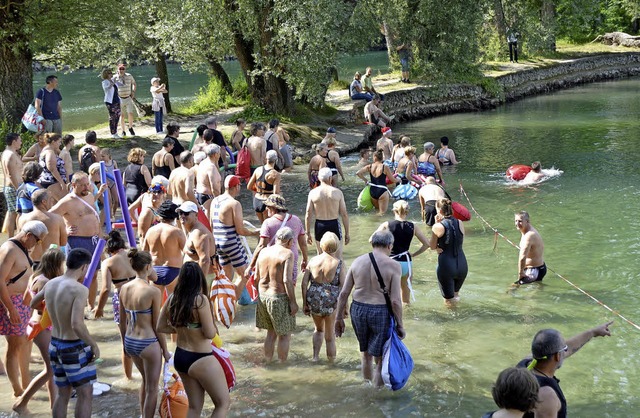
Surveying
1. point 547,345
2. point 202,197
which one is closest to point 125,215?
point 202,197

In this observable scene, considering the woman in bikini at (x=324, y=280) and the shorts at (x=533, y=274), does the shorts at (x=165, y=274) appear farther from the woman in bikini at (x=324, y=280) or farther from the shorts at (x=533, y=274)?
the shorts at (x=533, y=274)

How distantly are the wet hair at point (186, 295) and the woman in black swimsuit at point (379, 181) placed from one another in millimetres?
8897

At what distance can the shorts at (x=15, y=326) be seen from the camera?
711 cm

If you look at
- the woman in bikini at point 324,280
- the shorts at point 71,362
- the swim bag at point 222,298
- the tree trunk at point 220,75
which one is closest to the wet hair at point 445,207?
the woman in bikini at point 324,280

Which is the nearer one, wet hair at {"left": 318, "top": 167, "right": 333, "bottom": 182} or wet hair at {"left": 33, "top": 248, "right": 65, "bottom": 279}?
wet hair at {"left": 33, "top": 248, "right": 65, "bottom": 279}

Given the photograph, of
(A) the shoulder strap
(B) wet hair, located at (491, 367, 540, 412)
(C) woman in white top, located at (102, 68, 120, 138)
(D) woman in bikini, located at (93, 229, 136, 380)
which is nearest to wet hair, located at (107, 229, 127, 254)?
(D) woman in bikini, located at (93, 229, 136, 380)

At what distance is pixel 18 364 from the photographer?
736 cm

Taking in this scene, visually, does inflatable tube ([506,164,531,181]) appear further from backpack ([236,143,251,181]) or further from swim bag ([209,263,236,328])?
swim bag ([209,263,236,328])

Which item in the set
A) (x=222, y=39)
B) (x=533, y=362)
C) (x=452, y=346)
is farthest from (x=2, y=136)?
(x=533, y=362)

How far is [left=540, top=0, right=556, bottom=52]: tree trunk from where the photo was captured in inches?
1615

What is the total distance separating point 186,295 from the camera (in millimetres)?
5852

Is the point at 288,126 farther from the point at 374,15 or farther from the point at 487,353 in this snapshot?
the point at 487,353

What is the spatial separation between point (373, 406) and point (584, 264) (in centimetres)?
604

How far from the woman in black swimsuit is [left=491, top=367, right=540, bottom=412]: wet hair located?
394 inches
